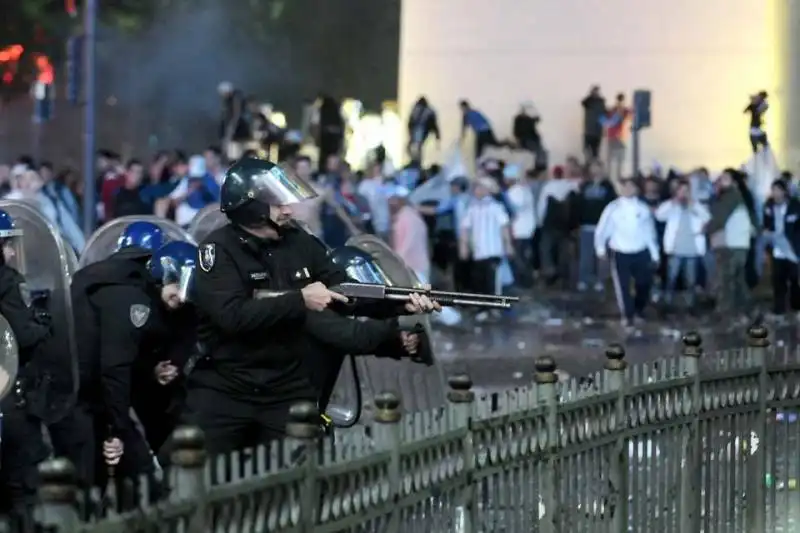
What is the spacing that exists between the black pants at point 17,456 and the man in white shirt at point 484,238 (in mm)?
13074

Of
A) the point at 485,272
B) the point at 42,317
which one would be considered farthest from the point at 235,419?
the point at 485,272

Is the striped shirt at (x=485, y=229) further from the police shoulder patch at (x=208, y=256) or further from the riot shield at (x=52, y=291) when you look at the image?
the police shoulder patch at (x=208, y=256)

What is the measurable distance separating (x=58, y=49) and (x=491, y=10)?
14950mm

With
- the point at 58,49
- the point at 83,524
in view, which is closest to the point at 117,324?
the point at 83,524

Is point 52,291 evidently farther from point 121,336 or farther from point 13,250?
point 121,336

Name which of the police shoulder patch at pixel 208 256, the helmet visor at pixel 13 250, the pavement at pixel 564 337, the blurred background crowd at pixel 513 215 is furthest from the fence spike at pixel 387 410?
the blurred background crowd at pixel 513 215

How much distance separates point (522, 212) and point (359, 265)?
14816 mm

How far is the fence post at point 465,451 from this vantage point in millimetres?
5055

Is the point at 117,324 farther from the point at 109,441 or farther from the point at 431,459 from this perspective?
the point at 431,459

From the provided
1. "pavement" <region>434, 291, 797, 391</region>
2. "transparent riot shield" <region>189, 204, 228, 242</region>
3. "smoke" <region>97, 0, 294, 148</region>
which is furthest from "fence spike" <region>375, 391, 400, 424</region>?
"smoke" <region>97, 0, 294, 148</region>

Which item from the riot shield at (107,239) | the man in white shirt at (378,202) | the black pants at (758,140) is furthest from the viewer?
the black pants at (758,140)

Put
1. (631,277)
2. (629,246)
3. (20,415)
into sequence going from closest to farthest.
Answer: (20,415) → (629,246) → (631,277)

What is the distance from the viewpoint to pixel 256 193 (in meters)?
6.37

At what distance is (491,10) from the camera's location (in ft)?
98.5
